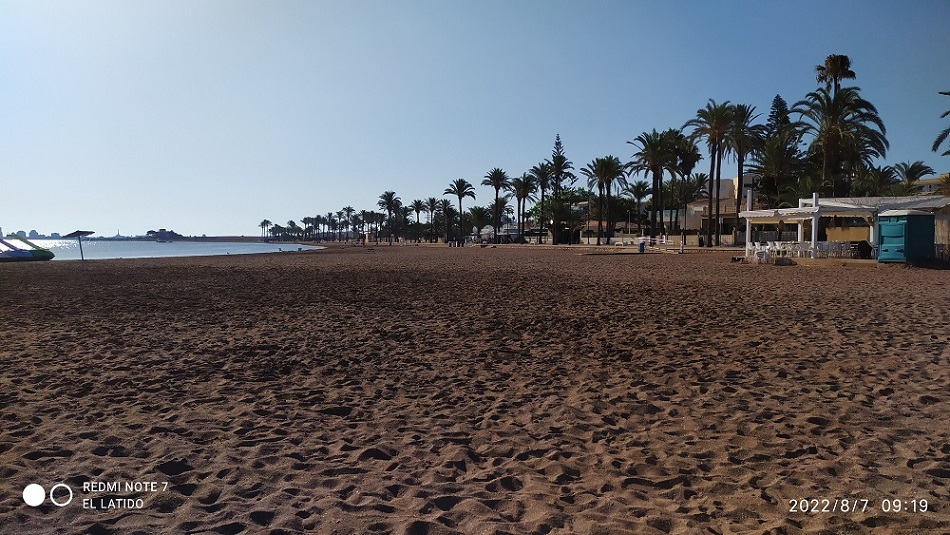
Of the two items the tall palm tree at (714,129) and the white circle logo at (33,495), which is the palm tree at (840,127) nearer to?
the tall palm tree at (714,129)

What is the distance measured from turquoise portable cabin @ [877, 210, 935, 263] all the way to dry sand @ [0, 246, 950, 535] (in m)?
11.6

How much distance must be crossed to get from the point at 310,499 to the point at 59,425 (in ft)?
9.08

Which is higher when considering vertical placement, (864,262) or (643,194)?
(643,194)

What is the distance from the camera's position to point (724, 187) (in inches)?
3110

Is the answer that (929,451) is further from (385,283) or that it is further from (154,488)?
(385,283)

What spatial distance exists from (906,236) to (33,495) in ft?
78.6

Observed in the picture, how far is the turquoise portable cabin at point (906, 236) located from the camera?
19.2m

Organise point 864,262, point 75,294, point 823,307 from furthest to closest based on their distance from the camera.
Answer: point 864,262, point 75,294, point 823,307

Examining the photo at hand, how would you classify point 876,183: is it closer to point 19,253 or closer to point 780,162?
point 780,162

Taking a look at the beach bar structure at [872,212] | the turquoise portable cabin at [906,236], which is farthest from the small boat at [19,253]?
the turquoise portable cabin at [906,236]

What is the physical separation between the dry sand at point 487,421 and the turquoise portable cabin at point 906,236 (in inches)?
456

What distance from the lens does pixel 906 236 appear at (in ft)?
63.2

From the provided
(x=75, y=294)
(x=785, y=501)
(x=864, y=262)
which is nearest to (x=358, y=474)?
(x=785, y=501)

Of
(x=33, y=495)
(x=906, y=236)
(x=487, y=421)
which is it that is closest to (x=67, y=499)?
(x=33, y=495)
